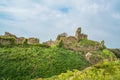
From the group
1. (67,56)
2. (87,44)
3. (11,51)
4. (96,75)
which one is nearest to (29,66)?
(11,51)

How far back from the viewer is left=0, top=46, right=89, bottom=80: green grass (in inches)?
1330

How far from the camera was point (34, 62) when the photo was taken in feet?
118

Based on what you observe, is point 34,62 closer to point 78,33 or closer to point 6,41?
point 6,41

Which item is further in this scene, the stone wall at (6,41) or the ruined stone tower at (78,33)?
the ruined stone tower at (78,33)

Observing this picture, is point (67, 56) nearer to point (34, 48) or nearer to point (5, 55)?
point (34, 48)

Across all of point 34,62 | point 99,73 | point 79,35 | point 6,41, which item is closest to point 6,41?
point 6,41

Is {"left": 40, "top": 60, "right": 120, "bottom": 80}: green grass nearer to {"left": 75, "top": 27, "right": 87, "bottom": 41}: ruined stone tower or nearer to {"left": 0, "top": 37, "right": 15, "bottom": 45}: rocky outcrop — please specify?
{"left": 0, "top": 37, "right": 15, "bottom": 45}: rocky outcrop

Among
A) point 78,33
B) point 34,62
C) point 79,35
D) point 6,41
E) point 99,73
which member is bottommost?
point 99,73

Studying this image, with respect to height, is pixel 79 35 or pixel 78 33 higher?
pixel 78 33

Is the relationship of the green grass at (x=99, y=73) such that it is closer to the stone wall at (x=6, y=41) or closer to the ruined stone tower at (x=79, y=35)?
the stone wall at (x=6, y=41)

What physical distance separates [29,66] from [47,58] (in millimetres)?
3035

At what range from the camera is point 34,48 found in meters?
39.8

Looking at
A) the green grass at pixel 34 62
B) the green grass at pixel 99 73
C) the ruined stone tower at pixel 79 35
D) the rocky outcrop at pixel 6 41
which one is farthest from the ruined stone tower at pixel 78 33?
the green grass at pixel 99 73

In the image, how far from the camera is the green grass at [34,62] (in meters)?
33.8
